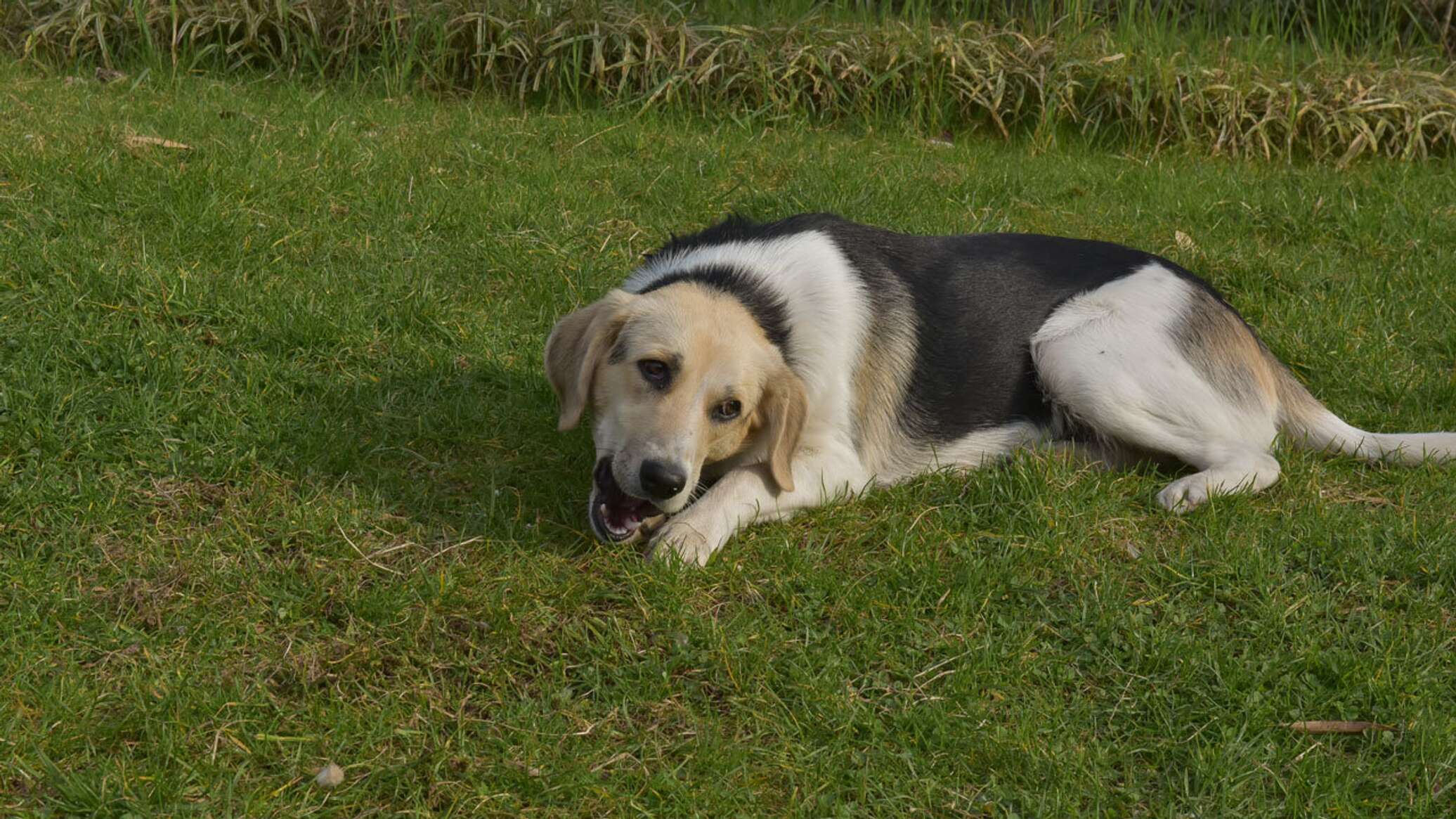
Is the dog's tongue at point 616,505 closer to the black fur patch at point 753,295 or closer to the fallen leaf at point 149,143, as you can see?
the black fur patch at point 753,295

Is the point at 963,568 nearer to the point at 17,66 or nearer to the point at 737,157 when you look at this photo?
the point at 737,157

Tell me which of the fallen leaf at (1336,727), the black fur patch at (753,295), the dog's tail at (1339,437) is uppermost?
the black fur patch at (753,295)

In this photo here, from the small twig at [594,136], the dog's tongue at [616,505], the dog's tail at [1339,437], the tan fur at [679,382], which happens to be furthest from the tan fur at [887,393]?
the small twig at [594,136]

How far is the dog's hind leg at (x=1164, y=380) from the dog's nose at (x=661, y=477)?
1699 millimetres

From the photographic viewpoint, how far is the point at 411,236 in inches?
238

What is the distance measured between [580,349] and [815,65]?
4.78m

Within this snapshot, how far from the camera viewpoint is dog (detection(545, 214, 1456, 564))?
418cm

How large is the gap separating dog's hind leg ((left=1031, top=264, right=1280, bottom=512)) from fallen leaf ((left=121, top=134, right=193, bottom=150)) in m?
4.21

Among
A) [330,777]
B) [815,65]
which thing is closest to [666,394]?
[330,777]

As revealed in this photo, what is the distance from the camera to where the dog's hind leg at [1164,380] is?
188 inches

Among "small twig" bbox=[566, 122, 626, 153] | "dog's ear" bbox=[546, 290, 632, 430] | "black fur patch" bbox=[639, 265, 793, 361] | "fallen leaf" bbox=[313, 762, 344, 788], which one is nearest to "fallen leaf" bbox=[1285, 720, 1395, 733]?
"black fur patch" bbox=[639, 265, 793, 361]

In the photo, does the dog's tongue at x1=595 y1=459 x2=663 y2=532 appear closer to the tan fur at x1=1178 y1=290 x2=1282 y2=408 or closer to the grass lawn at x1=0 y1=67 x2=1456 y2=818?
the grass lawn at x1=0 y1=67 x2=1456 y2=818

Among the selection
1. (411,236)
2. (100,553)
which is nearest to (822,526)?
(100,553)

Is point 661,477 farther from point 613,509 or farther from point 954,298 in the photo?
point 954,298
